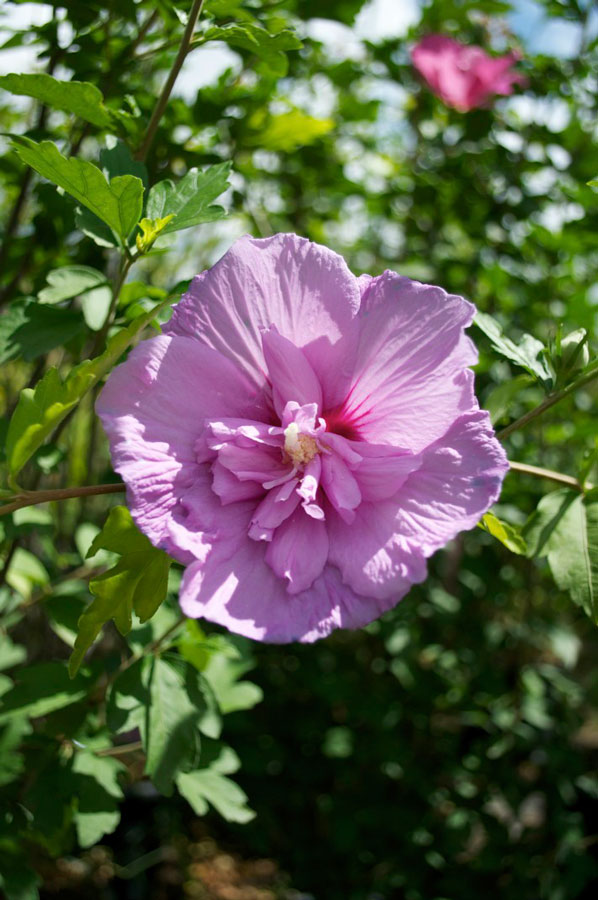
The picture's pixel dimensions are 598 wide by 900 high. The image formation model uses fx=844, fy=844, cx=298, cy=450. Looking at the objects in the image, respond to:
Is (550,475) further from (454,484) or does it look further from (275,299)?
(275,299)

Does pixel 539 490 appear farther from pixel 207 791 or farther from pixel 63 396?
pixel 63 396

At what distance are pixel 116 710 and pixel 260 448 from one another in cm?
52

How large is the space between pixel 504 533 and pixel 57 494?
1.49 feet

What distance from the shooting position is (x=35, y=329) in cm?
113

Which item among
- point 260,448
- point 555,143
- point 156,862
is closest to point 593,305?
point 555,143

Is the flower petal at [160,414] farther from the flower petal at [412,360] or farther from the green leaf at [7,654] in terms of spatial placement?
the green leaf at [7,654]

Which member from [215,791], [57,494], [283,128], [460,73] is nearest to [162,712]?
[215,791]

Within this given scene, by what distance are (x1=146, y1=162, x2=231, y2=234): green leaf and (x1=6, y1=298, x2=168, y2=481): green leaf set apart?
189 mm

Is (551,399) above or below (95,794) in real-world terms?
above

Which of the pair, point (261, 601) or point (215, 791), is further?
point (215, 791)

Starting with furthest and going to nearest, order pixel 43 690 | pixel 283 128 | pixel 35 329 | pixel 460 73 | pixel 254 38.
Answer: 1. pixel 460 73
2. pixel 283 128
3. pixel 43 690
4. pixel 35 329
5. pixel 254 38

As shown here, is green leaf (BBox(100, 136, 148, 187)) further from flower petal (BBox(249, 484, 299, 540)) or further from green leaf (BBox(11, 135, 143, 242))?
flower petal (BBox(249, 484, 299, 540))

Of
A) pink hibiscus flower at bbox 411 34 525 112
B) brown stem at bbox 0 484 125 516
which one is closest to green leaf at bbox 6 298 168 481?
brown stem at bbox 0 484 125 516

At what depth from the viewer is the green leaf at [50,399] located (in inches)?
30.5
